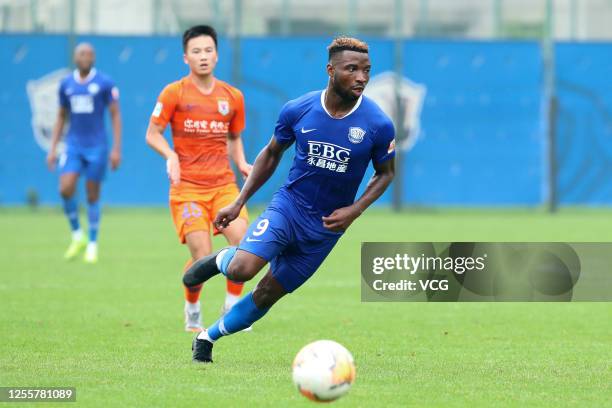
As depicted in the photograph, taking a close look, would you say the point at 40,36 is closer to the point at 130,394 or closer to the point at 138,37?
the point at 138,37

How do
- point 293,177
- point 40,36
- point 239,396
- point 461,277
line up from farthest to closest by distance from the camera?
point 40,36
point 461,277
point 293,177
point 239,396

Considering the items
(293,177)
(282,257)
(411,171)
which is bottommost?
(411,171)

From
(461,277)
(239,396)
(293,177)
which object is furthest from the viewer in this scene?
(461,277)

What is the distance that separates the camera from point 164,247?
2038cm

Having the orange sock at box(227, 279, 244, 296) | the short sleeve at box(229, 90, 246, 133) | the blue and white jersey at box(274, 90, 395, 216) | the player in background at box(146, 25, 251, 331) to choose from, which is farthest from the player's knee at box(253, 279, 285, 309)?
the short sleeve at box(229, 90, 246, 133)

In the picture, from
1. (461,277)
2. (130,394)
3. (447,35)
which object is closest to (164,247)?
(461,277)

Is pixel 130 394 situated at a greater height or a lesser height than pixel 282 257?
lesser

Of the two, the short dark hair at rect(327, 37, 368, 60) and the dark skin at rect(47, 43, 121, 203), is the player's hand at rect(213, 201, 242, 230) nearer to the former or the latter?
the short dark hair at rect(327, 37, 368, 60)

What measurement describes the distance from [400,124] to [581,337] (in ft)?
66.7

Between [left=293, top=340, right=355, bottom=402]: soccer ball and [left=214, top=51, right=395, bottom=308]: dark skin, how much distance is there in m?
1.30

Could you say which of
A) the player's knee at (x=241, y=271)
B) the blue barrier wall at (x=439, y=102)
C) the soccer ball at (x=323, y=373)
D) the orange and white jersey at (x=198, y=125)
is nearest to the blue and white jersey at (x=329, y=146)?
the player's knee at (x=241, y=271)

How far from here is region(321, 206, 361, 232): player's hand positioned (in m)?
8.30

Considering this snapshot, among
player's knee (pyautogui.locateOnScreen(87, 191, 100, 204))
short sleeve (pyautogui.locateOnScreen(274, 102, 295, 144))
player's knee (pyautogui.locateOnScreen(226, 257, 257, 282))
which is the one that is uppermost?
short sleeve (pyautogui.locateOnScreen(274, 102, 295, 144))

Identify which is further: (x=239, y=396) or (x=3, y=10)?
(x=3, y=10)
